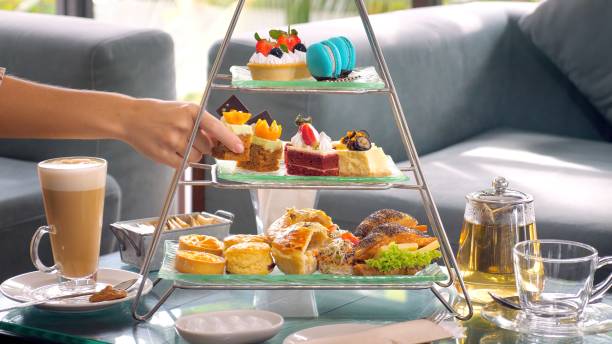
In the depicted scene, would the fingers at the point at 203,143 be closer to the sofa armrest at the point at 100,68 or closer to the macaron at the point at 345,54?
the macaron at the point at 345,54

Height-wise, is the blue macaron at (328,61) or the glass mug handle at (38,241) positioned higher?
the blue macaron at (328,61)

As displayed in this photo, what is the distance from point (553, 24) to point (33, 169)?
1683 millimetres

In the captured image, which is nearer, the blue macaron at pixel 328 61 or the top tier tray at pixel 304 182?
the top tier tray at pixel 304 182

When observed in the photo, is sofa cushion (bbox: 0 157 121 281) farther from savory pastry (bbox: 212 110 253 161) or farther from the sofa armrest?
savory pastry (bbox: 212 110 253 161)

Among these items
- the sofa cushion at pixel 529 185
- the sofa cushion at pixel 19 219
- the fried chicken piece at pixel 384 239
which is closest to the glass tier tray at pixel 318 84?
the fried chicken piece at pixel 384 239

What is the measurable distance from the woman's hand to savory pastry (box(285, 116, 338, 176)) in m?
0.10

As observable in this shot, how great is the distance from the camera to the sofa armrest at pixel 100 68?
2.65m

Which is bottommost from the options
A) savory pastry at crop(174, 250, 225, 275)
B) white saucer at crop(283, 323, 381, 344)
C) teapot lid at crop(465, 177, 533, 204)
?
white saucer at crop(283, 323, 381, 344)

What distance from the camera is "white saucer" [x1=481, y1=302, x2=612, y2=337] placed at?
129 centimetres

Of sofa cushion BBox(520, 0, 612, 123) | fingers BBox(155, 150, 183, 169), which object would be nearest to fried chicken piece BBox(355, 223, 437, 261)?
fingers BBox(155, 150, 183, 169)

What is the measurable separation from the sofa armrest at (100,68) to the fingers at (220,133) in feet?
4.41

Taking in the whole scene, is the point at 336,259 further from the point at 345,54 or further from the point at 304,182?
the point at 345,54

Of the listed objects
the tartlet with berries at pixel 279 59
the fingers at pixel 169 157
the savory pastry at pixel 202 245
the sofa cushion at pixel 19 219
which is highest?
the tartlet with berries at pixel 279 59

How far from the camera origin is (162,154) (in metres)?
1.43
